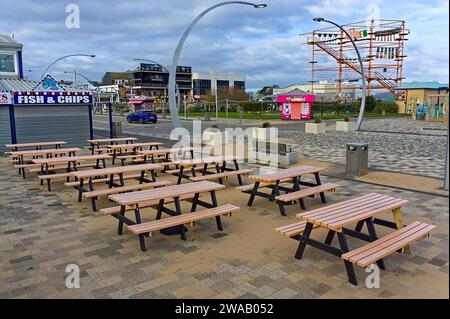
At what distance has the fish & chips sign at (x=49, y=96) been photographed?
1547 cm

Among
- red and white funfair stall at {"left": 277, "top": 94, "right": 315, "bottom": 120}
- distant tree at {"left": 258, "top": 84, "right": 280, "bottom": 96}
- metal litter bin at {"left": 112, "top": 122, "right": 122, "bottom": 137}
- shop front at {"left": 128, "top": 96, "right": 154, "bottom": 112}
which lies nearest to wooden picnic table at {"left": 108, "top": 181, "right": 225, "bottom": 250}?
metal litter bin at {"left": 112, "top": 122, "right": 122, "bottom": 137}

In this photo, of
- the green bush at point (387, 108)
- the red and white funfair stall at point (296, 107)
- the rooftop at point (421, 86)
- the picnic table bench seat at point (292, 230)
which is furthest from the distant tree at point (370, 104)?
the picnic table bench seat at point (292, 230)

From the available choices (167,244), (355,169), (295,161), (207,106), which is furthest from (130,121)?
(167,244)

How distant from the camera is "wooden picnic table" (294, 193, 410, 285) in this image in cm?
427

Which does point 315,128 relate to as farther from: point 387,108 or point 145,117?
point 387,108

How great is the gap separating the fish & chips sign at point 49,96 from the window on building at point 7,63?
3635mm

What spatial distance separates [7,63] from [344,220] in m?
20.0

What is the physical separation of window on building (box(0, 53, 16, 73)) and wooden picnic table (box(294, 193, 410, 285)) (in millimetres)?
19217

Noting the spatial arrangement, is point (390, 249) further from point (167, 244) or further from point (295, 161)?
point (295, 161)

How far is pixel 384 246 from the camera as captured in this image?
430 centimetres

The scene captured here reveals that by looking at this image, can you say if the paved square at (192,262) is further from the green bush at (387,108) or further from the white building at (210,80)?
the white building at (210,80)

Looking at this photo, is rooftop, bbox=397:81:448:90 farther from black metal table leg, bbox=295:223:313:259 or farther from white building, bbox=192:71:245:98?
white building, bbox=192:71:245:98

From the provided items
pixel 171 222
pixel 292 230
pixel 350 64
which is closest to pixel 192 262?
pixel 171 222
